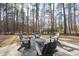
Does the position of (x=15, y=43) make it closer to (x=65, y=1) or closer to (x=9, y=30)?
(x=9, y=30)

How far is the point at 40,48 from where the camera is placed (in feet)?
6.60

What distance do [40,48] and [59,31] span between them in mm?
251

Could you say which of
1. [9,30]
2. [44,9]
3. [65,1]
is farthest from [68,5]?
[9,30]

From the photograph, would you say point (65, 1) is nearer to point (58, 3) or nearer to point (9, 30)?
point (58, 3)

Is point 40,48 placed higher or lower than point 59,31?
lower

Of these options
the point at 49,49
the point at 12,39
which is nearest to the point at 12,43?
the point at 12,39

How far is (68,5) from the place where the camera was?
2035 mm

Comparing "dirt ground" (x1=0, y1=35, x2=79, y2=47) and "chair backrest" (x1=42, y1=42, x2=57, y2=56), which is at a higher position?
"dirt ground" (x1=0, y1=35, x2=79, y2=47)

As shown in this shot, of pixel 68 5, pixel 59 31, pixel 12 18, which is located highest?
pixel 68 5

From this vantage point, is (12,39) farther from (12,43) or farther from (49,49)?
(49,49)

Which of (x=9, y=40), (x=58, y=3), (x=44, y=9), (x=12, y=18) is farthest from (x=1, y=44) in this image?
(x=58, y=3)

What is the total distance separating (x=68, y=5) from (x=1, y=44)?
2.51ft

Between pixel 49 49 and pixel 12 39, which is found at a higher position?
pixel 12 39

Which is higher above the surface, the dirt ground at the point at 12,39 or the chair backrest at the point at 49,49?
the dirt ground at the point at 12,39
